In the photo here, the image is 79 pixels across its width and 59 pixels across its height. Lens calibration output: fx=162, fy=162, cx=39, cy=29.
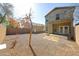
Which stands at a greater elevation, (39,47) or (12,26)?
(12,26)

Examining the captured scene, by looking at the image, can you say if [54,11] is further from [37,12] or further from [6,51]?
[6,51]

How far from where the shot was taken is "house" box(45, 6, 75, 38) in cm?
205

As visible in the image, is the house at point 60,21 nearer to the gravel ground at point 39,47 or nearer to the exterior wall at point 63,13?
the exterior wall at point 63,13

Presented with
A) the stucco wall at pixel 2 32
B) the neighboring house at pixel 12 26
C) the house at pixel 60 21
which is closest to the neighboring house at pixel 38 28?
the house at pixel 60 21

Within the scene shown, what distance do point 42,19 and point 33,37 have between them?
0.84 feet

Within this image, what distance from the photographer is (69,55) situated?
203 centimetres

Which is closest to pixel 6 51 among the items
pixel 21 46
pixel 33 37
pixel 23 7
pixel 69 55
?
pixel 21 46

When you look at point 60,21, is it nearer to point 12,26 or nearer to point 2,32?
point 12,26

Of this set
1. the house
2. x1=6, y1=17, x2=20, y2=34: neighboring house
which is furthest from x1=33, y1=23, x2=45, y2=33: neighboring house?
x1=6, y1=17, x2=20, y2=34: neighboring house

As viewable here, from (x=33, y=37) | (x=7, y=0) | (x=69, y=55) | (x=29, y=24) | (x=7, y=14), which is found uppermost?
(x=7, y=0)

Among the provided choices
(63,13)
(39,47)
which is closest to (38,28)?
(39,47)

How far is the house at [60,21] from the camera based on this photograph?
2055mm

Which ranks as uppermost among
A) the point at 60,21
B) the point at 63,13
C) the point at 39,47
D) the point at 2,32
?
the point at 63,13

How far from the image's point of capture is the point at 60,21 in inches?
82.4
